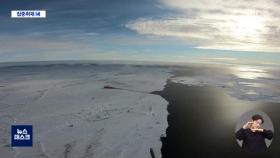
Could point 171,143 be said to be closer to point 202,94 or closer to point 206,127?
point 206,127

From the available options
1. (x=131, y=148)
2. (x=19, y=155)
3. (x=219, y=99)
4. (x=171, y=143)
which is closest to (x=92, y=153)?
(x=131, y=148)
